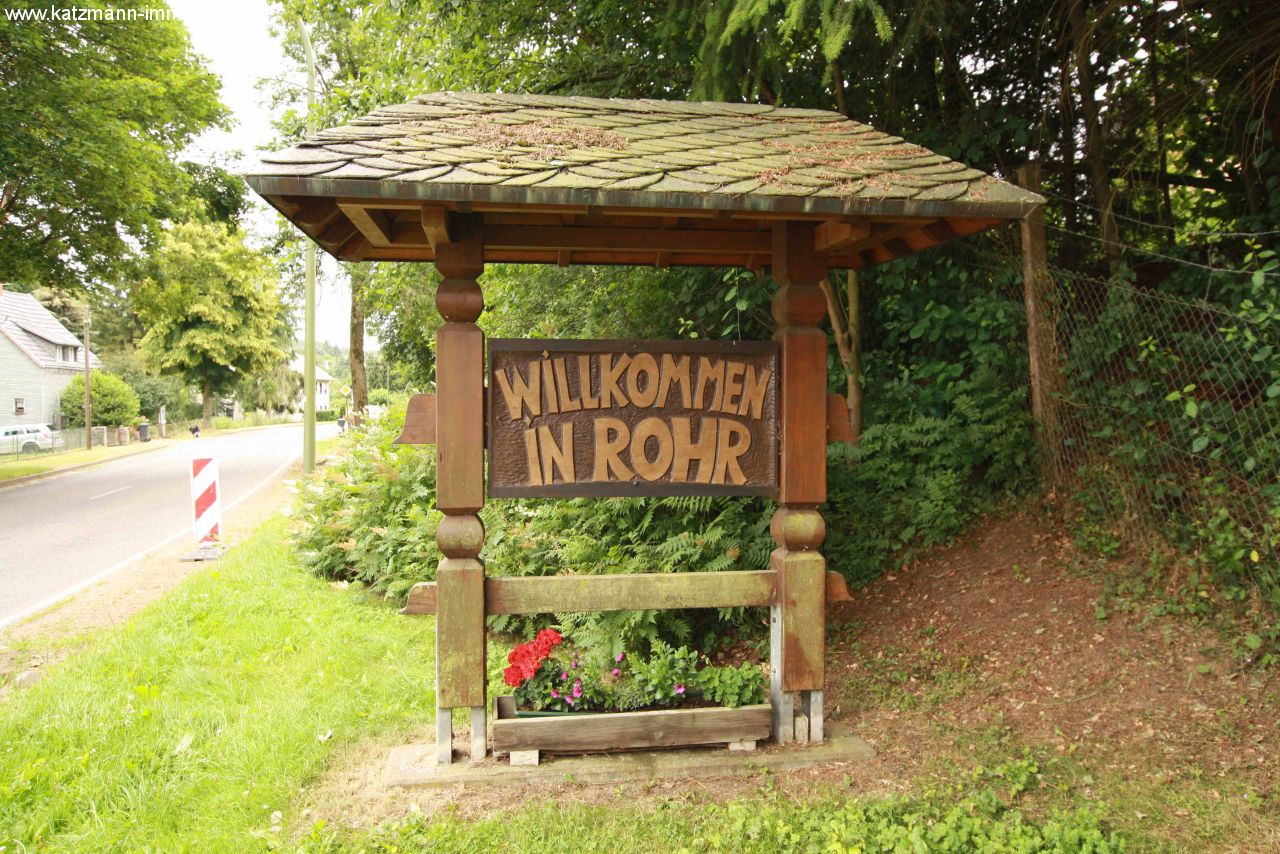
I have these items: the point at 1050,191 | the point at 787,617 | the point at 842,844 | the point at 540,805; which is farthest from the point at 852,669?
the point at 1050,191

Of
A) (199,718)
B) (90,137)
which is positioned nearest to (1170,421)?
(199,718)

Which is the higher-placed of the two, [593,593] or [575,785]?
[593,593]

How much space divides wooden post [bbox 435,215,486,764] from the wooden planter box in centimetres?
19

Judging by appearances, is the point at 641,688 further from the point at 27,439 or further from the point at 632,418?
the point at 27,439

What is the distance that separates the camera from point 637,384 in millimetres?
3740

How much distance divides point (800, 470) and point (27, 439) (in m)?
32.7

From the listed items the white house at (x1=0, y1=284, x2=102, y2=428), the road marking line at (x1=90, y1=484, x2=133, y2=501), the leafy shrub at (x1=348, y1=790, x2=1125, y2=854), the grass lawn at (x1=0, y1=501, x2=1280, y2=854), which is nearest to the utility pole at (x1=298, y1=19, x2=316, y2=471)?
the road marking line at (x1=90, y1=484, x2=133, y2=501)

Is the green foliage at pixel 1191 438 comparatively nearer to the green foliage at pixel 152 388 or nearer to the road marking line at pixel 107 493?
the road marking line at pixel 107 493

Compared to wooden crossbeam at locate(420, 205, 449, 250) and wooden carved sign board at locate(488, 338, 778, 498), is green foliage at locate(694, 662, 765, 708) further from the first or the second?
wooden crossbeam at locate(420, 205, 449, 250)

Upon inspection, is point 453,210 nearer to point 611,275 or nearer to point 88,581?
point 611,275

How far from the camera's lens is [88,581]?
7.98m

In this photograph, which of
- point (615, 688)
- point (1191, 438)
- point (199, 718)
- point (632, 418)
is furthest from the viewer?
point (1191, 438)

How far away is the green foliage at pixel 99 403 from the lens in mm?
35406

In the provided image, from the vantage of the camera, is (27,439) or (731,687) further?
(27,439)
